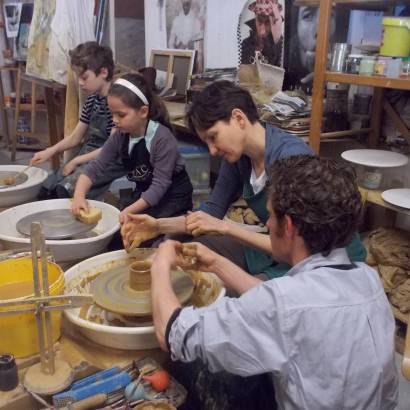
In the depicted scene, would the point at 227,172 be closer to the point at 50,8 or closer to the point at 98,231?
the point at 98,231

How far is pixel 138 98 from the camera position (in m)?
2.13

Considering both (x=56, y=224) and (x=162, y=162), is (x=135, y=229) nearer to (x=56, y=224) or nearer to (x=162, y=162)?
(x=56, y=224)

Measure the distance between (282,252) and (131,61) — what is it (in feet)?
12.0

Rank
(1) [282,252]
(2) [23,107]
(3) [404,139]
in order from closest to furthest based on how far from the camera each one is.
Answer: (1) [282,252] < (3) [404,139] < (2) [23,107]

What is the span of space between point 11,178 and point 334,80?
1.70m

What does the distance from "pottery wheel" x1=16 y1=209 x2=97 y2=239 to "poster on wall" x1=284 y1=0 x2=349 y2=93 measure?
5.11ft

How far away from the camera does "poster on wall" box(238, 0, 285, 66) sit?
285cm

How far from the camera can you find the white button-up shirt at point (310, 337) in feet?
3.00

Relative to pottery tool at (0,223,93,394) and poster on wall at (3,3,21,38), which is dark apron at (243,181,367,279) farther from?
poster on wall at (3,3,21,38)

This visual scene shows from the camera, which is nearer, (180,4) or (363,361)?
(363,361)

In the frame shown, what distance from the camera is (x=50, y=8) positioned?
12.4ft

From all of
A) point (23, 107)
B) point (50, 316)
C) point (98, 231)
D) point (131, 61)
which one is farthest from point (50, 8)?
point (50, 316)

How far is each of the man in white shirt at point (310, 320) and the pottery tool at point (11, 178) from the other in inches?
66.2

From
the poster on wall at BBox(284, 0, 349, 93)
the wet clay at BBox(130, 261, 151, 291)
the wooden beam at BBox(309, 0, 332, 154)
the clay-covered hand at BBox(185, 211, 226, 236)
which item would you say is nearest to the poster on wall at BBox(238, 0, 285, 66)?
the poster on wall at BBox(284, 0, 349, 93)
